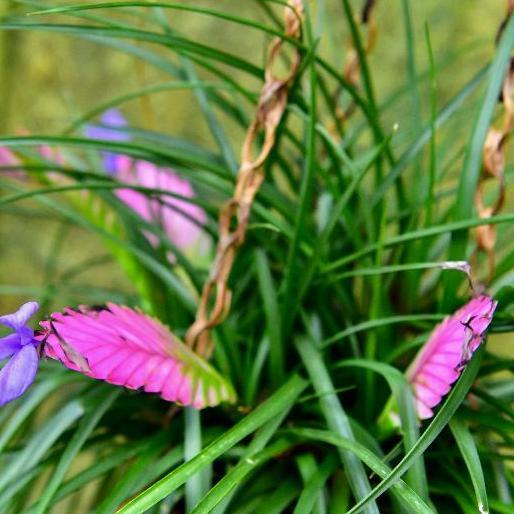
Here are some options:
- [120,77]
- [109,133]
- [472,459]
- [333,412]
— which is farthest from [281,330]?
[120,77]

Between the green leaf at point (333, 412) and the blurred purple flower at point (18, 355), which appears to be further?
the green leaf at point (333, 412)

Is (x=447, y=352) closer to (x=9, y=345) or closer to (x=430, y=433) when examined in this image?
(x=430, y=433)

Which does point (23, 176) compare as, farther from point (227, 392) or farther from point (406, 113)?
point (406, 113)

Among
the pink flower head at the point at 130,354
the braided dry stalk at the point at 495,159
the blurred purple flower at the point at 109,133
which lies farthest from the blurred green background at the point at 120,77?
the pink flower head at the point at 130,354

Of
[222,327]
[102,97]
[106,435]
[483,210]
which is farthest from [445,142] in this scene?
[102,97]

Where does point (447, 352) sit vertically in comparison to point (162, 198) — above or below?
below

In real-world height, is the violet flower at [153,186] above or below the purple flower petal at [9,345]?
above

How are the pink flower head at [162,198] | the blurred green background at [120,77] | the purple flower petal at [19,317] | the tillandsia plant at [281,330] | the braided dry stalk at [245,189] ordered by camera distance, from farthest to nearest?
the blurred green background at [120,77] < the pink flower head at [162,198] < the braided dry stalk at [245,189] < the tillandsia plant at [281,330] < the purple flower petal at [19,317]

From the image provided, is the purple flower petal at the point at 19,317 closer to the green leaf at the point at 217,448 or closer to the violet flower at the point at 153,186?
the green leaf at the point at 217,448
